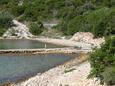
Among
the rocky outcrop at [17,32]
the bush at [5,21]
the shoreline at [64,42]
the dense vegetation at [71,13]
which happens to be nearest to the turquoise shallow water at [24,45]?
the shoreline at [64,42]

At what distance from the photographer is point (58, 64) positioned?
155ft

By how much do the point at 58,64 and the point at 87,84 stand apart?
58.7ft

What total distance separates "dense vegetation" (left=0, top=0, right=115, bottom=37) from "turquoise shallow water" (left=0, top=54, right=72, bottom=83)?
62.4 ft

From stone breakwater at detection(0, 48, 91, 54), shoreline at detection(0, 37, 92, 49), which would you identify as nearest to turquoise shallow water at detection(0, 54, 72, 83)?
stone breakwater at detection(0, 48, 91, 54)

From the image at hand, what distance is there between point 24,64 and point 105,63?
19.5m

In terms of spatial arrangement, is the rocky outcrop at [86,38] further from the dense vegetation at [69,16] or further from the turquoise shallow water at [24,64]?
the turquoise shallow water at [24,64]

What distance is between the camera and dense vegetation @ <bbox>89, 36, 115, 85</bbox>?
27.5 metres

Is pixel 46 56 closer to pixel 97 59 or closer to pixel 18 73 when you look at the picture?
pixel 18 73

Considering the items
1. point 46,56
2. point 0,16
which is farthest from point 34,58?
point 0,16

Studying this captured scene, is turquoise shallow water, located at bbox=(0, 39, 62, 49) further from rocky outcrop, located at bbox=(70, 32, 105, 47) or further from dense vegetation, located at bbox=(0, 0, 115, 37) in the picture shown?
dense vegetation, located at bbox=(0, 0, 115, 37)

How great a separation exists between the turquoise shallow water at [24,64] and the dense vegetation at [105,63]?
1086 centimetres

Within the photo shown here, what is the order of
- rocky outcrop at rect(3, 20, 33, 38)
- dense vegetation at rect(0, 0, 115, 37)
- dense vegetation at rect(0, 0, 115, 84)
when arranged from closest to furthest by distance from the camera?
dense vegetation at rect(0, 0, 115, 84)
dense vegetation at rect(0, 0, 115, 37)
rocky outcrop at rect(3, 20, 33, 38)

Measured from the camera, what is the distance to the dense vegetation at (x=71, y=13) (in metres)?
72.6

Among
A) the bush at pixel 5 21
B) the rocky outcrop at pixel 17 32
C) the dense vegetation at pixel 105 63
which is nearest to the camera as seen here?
the dense vegetation at pixel 105 63
